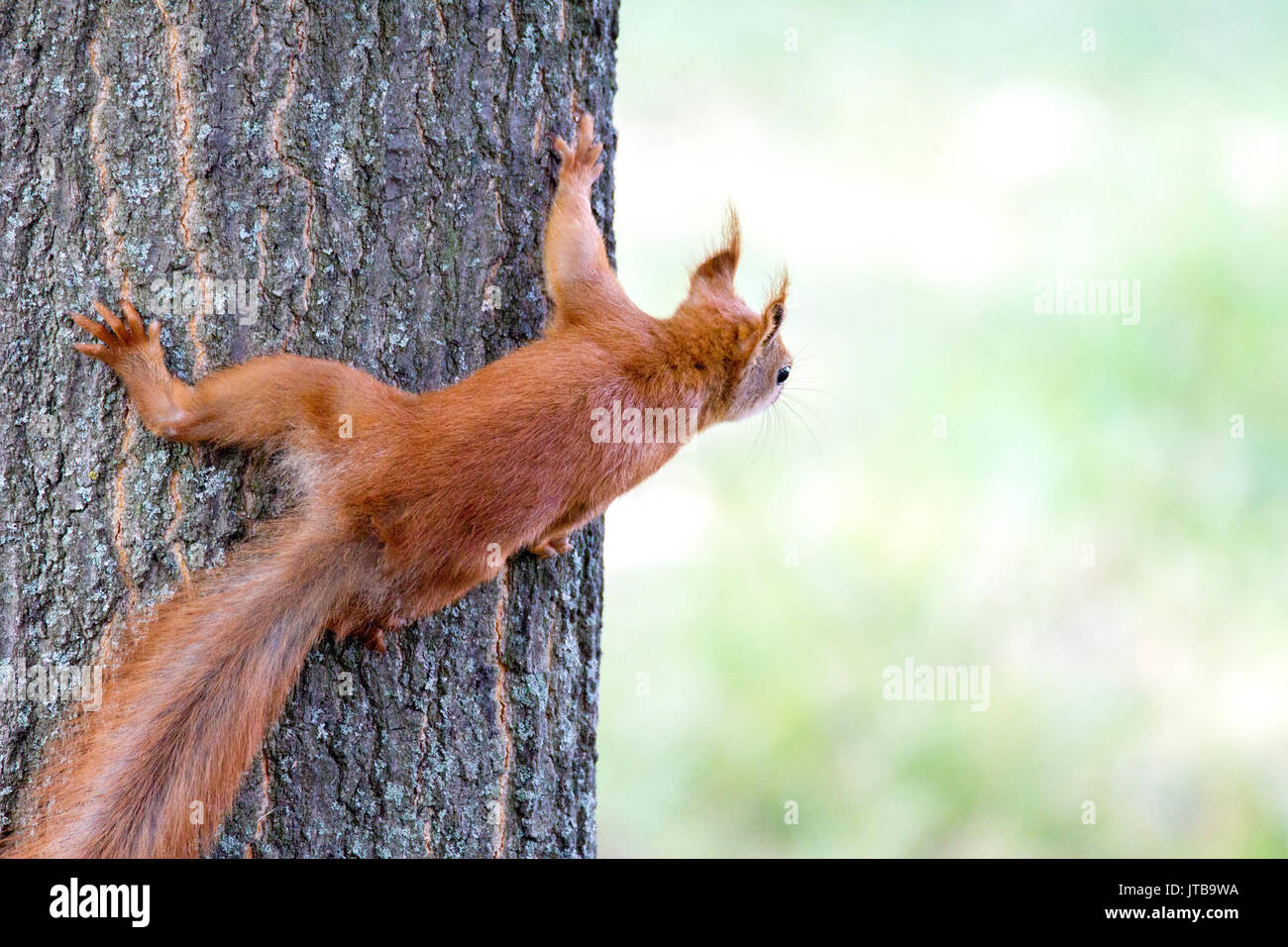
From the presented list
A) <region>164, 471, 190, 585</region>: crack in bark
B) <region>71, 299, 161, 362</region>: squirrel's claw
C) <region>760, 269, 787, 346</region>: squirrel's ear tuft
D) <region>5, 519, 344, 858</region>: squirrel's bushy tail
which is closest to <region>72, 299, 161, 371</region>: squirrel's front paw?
<region>71, 299, 161, 362</region>: squirrel's claw

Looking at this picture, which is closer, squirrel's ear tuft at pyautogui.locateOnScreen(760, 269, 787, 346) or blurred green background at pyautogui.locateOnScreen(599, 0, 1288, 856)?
squirrel's ear tuft at pyautogui.locateOnScreen(760, 269, 787, 346)

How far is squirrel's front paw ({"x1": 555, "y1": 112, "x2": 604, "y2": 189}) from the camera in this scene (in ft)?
10.1

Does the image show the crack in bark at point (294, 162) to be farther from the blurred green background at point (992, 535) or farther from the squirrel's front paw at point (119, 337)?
the blurred green background at point (992, 535)

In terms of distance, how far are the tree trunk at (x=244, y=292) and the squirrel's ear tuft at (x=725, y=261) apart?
940 mm

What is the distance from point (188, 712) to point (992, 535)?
4.41 m

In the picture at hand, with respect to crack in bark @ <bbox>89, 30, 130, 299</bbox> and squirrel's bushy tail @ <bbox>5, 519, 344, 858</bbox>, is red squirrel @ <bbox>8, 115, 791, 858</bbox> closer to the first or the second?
squirrel's bushy tail @ <bbox>5, 519, 344, 858</bbox>

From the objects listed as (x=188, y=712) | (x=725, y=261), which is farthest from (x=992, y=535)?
(x=188, y=712)

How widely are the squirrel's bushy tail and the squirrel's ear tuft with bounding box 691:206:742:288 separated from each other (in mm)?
1533

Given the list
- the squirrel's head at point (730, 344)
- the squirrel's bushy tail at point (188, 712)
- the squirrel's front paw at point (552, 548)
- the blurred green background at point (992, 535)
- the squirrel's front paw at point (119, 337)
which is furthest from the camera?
the blurred green background at point (992, 535)

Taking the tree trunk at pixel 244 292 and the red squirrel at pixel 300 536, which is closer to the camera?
the red squirrel at pixel 300 536

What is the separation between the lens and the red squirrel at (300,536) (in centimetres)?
253

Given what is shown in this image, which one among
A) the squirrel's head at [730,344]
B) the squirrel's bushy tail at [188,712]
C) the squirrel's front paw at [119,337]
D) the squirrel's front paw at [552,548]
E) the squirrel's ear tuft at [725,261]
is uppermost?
the squirrel's ear tuft at [725,261]

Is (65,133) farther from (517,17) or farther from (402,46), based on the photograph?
(517,17)

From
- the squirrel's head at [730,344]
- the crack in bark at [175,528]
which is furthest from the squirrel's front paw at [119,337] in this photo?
the squirrel's head at [730,344]
